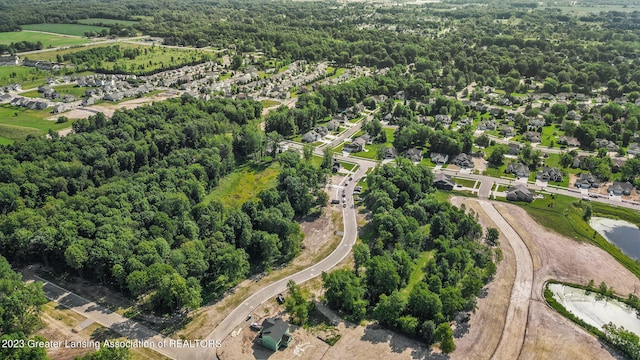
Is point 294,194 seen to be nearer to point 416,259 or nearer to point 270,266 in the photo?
point 270,266

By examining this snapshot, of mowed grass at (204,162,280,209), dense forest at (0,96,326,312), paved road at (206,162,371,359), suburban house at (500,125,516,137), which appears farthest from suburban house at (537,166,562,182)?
mowed grass at (204,162,280,209)

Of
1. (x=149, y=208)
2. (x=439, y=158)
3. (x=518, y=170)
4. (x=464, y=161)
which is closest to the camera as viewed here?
(x=149, y=208)

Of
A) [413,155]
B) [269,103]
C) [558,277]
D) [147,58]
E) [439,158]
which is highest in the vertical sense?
[147,58]

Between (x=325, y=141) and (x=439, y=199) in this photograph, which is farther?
(x=325, y=141)

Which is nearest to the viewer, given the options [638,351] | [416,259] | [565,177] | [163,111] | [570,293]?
[638,351]

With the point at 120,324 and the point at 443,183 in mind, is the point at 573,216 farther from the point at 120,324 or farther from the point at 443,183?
the point at 120,324

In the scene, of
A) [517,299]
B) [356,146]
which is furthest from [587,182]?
[356,146]

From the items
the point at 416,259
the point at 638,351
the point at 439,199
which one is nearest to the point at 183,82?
the point at 439,199

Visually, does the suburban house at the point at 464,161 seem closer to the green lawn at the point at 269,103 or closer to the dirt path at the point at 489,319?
the dirt path at the point at 489,319
